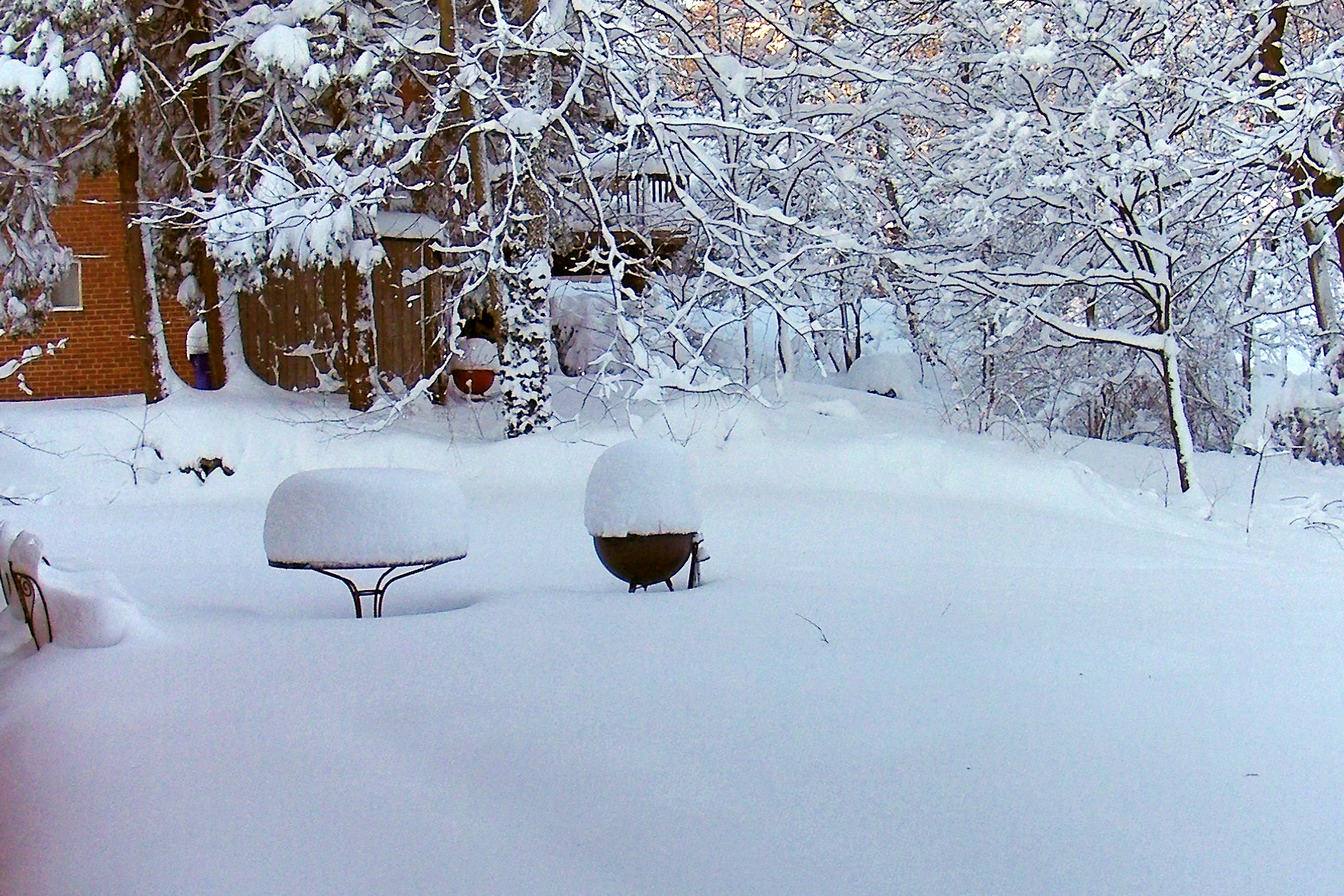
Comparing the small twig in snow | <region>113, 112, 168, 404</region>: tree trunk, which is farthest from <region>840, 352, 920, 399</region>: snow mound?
the small twig in snow

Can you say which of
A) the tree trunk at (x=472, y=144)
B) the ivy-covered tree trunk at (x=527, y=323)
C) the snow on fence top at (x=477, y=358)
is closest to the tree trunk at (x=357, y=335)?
the snow on fence top at (x=477, y=358)

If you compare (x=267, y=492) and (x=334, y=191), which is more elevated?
(x=334, y=191)

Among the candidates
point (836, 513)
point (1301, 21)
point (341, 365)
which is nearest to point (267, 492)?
point (341, 365)

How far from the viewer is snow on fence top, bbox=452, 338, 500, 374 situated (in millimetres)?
13492

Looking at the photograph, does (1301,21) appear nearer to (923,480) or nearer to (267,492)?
(923,480)

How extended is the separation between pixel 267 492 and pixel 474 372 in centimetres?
497

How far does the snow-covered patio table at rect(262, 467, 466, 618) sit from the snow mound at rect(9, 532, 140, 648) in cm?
63

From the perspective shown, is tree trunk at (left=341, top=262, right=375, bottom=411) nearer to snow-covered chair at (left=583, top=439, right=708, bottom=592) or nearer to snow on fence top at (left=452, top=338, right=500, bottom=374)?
snow on fence top at (left=452, top=338, right=500, bottom=374)

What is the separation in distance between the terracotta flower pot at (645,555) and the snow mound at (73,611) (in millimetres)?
1874

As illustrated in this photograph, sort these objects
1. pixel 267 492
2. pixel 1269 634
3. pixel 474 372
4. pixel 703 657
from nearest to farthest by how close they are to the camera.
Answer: pixel 703 657
pixel 1269 634
pixel 267 492
pixel 474 372

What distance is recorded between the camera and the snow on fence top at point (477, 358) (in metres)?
13.5

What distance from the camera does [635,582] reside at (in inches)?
194

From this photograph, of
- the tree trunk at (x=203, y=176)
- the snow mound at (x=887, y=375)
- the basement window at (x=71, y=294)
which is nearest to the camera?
the tree trunk at (x=203, y=176)

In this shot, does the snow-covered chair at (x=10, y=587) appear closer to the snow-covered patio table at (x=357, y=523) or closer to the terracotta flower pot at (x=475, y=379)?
the snow-covered patio table at (x=357, y=523)
